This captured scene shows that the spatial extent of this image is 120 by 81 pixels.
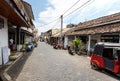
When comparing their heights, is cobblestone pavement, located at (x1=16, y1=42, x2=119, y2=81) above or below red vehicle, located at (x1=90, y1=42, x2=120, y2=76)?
below

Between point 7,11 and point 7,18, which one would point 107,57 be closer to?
point 7,11

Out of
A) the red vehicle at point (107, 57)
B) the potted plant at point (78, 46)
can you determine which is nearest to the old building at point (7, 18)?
the red vehicle at point (107, 57)

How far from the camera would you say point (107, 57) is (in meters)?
10.6

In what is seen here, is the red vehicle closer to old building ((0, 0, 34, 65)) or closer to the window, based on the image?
the window

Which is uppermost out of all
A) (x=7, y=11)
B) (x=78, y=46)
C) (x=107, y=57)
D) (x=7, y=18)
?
(x=7, y=18)

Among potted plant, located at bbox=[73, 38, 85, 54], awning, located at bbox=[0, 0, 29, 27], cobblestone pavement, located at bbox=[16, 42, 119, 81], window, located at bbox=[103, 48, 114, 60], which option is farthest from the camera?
potted plant, located at bbox=[73, 38, 85, 54]

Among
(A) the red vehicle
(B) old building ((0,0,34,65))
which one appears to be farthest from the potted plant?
(A) the red vehicle

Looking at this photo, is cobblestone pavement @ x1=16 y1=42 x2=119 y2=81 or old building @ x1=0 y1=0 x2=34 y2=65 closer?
old building @ x1=0 y1=0 x2=34 y2=65

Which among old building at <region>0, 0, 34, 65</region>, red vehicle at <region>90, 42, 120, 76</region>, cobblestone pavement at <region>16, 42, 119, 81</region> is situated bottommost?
cobblestone pavement at <region>16, 42, 119, 81</region>

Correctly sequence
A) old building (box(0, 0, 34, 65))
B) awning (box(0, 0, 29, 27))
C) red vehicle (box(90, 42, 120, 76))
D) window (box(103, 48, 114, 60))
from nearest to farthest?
awning (box(0, 0, 29, 27)) → old building (box(0, 0, 34, 65)) → red vehicle (box(90, 42, 120, 76)) → window (box(103, 48, 114, 60))

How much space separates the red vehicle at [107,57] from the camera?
9.42 m

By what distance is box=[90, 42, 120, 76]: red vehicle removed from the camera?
9422 millimetres

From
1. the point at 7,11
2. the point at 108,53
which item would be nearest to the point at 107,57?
the point at 108,53

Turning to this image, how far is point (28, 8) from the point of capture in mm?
33844
